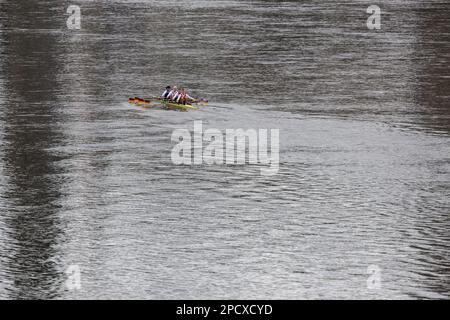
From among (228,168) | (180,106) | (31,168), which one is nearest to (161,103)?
(180,106)

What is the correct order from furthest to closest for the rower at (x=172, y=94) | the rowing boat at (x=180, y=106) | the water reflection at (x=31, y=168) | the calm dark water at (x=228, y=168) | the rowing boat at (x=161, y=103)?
1. the rower at (x=172, y=94)
2. the rowing boat at (x=161, y=103)
3. the rowing boat at (x=180, y=106)
4. the calm dark water at (x=228, y=168)
5. the water reflection at (x=31, y=168)

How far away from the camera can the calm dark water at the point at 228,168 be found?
65688 mm

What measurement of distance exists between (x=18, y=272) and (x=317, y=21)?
361 feet

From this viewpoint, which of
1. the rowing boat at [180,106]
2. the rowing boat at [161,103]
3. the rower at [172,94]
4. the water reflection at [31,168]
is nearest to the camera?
the water reflection at [31,168]

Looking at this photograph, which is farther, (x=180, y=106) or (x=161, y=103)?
(x=161, y=103)

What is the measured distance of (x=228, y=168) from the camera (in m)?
88.4

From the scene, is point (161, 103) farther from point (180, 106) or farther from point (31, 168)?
point (31, 168)

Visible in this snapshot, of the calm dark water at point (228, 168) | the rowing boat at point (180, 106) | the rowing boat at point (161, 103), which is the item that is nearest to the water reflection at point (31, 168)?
the calm dark water at point (228, 168)

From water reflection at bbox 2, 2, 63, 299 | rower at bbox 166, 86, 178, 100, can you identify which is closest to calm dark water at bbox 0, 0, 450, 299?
water reflection at bbox 2, 2, 63, 299

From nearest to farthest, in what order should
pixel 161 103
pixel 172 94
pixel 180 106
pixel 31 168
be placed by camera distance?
pixel 31 168, pixel 180 106, pixel 172 94, pixel 161 103

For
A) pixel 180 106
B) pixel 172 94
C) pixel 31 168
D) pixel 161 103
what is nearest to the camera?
pixel 31 168

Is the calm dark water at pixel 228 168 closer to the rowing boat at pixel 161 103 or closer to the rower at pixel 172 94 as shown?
the rowing boat at pixel 161 103

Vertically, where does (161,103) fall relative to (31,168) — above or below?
above
